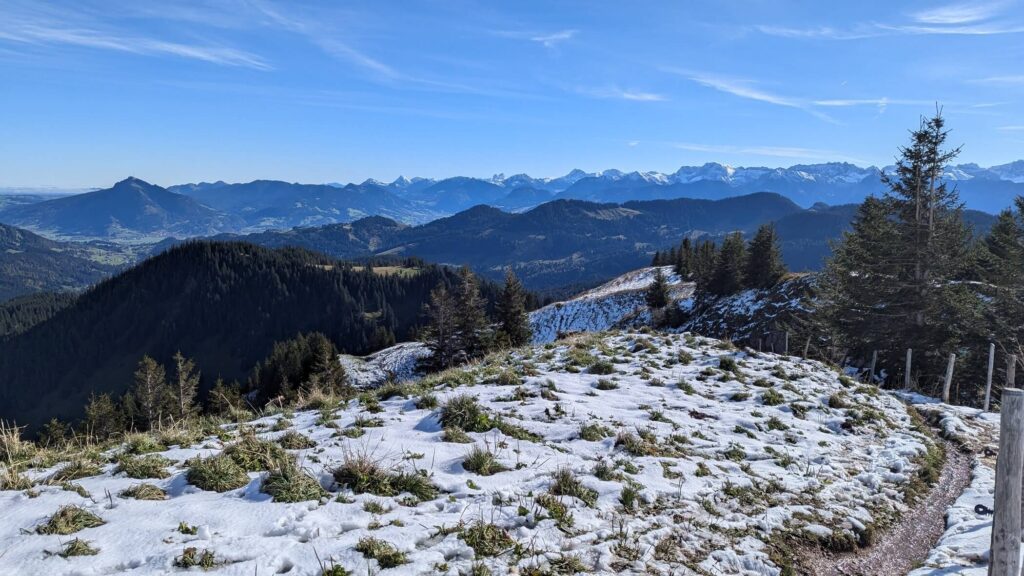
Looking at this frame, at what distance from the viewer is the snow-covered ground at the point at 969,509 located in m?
6.84

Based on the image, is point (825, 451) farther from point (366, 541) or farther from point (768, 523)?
point (366, 541)

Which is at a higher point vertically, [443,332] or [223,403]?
[223,403]

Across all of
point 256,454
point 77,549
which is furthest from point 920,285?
point 77,549

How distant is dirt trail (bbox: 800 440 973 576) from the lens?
6.60 m

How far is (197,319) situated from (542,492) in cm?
19907

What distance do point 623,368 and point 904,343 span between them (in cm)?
2403

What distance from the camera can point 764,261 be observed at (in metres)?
62.3

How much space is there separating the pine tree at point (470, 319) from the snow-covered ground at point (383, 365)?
26.8 metres

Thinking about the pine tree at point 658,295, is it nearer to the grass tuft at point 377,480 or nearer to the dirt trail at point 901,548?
the dirt trail at point 901,548

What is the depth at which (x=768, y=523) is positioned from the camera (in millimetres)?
6977

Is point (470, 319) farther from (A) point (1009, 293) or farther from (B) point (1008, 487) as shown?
(B) point (1008, 487)

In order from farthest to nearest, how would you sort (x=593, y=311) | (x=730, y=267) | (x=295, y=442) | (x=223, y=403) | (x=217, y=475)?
(x=593, y=311) < (x=730, y=267) < (x=223, y=403) < (x=295, y=442) < (x=217, y=475)

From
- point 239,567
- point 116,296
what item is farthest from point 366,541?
point 116,296

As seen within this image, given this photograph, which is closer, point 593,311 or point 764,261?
point 764,261
